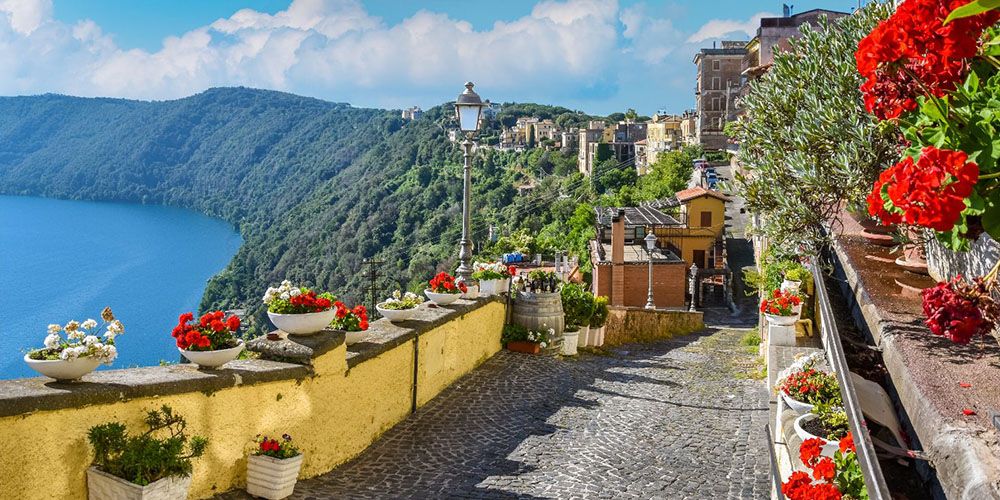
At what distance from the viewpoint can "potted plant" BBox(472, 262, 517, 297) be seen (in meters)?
11.9

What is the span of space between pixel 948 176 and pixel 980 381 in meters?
0.70

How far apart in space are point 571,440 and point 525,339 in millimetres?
4159

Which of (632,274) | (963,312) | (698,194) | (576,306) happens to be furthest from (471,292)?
(698,194)

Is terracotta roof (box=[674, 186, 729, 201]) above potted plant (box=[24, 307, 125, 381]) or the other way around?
above

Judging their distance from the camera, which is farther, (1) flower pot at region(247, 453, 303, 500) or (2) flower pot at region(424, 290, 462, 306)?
(2) flower pot at region(424, 290, 462, 306)

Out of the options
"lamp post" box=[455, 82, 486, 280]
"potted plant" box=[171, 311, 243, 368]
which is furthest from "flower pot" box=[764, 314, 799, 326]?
"potted plant" box=[171, 311, 243, 368]

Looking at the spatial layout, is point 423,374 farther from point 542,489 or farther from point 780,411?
point 780,411

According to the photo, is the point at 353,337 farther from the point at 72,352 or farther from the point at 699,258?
the point at 699,258

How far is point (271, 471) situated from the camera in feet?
19.8

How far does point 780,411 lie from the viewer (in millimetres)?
6484

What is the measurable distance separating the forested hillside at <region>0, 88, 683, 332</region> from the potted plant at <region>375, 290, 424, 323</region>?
6466cm

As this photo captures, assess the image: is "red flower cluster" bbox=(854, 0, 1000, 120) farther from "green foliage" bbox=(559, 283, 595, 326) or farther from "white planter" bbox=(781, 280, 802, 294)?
"green foliage" bbox=(559, 283, 595, 326)

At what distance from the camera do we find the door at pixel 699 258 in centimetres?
3778

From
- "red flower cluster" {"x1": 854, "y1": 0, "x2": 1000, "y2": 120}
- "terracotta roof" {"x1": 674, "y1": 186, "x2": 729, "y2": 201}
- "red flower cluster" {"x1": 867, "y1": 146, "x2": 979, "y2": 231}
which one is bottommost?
"red flower cluster" {"x1": 867, "y1": 146, "x2": 979, "y2": 231}
